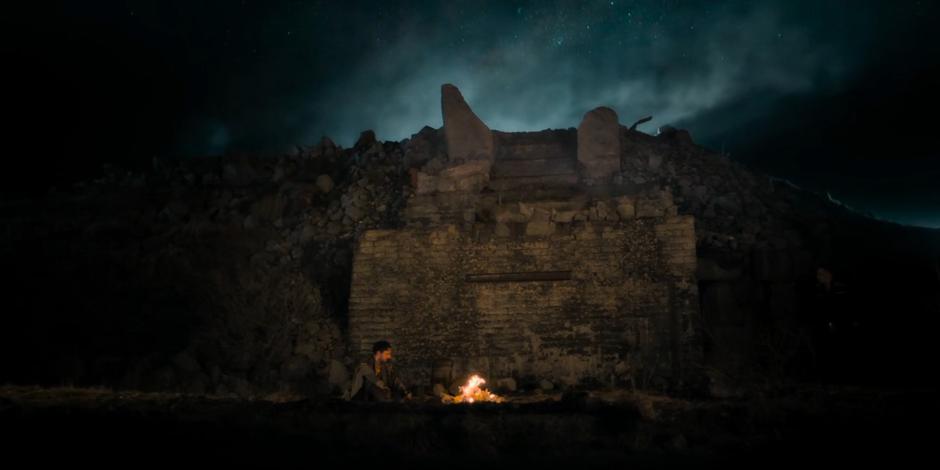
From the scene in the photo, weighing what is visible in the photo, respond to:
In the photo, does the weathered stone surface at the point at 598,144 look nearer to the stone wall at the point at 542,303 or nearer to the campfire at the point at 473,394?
the stone wall at the point at 542,303

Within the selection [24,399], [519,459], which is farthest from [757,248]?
[24,399]

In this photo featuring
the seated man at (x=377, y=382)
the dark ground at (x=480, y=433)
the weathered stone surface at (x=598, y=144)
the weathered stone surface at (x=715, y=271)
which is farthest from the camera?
the weathered stone surface at (x=598, y=144)

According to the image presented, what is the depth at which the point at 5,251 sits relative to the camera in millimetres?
15578

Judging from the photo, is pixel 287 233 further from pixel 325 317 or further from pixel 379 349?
pixel 379 349

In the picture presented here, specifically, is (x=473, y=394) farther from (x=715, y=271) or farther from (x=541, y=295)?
(x=715, y=271)

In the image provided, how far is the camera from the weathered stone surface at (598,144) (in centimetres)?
1444

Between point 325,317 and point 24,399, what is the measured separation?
5554 millimetres

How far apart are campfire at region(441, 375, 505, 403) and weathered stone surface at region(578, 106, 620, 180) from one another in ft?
20.6

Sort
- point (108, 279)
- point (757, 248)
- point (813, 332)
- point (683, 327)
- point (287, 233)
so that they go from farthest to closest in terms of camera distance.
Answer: point (287, 233) → point (108, 279) → point (757, 248) → point (813, 332) → point (683, 327)

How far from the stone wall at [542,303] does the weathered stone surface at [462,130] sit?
4.37 meters

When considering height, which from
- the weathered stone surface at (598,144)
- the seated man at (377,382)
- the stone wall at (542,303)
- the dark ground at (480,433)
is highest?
the weathered stone surface at (598,144)

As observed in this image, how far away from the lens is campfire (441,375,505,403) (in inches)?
354

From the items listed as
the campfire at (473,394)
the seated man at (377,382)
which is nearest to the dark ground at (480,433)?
the seated man at (377,382)

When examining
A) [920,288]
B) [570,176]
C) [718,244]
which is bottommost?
[920,288]
